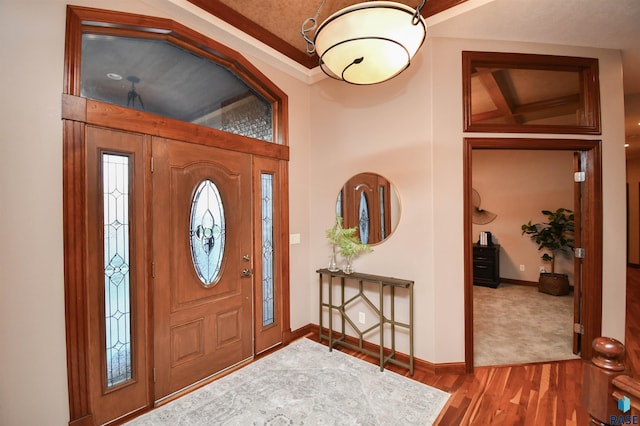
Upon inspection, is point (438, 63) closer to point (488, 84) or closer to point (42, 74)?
point (488, 84)

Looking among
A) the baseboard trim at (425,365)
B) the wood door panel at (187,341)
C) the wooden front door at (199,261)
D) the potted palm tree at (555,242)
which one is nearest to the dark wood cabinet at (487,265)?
the potted palm tree at (555,242)

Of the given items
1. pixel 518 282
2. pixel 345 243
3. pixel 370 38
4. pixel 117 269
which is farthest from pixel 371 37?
pixel 518 282

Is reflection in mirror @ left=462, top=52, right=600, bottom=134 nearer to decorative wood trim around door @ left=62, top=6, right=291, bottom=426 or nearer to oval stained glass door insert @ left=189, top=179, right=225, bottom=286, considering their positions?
oval stained glass door insert @ left=189, top=179, right=225, bottom=286

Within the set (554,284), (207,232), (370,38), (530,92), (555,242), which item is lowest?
(554,284)

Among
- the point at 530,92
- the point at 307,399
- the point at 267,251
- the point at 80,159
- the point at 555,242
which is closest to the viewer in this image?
the point at 80,159

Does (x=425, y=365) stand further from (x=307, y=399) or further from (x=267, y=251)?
(x=267, y=251)

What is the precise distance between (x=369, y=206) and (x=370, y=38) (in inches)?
71.8

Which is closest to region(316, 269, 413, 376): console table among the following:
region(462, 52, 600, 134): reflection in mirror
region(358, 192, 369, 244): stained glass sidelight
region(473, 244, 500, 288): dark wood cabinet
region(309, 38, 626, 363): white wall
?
region(309, 38, 626, 363): white wall

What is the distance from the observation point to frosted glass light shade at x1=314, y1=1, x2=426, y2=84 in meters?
1.28

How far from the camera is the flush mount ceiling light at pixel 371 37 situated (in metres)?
1.28

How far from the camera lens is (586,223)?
2.60 meters

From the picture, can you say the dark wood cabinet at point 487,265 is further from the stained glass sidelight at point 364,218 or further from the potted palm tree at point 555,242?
the stained glass sidelight at point 364,218

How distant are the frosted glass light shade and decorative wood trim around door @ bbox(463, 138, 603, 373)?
4.52 ft

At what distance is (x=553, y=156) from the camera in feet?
16.6
